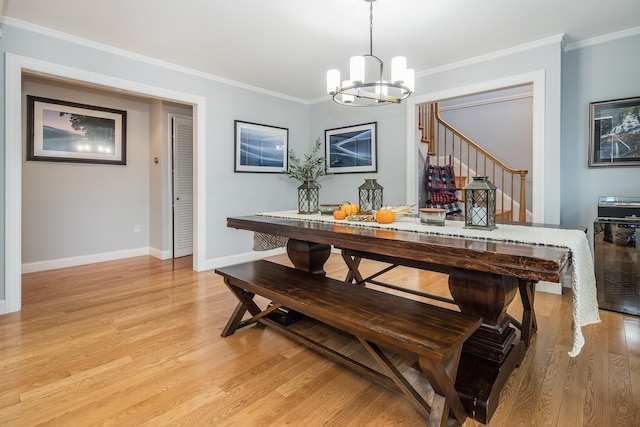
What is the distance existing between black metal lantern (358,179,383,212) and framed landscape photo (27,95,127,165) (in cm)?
387

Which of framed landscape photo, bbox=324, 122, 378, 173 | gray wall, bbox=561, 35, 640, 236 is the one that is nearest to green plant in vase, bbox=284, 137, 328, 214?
framed landscape photo, bbox=324, 122, 378, 173

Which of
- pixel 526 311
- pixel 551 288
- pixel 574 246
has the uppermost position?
pixel 574 246

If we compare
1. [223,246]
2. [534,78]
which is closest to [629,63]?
[534,78]

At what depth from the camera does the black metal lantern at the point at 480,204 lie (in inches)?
66.2

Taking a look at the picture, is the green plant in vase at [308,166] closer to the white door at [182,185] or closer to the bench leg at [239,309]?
the white door at [182,185]

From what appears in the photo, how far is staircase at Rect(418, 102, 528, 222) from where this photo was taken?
Answer: 511 cm

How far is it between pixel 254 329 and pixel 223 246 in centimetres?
211

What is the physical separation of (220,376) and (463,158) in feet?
17.3

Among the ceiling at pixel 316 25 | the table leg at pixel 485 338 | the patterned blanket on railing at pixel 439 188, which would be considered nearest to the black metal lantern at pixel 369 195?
the table leg at pixel 485 338

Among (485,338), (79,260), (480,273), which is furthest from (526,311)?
(79,260)

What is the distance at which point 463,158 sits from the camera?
576 centimetres

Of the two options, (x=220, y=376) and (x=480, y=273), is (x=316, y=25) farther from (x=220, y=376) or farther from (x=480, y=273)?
(x=220, y=376)

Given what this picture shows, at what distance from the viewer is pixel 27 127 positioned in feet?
12.8

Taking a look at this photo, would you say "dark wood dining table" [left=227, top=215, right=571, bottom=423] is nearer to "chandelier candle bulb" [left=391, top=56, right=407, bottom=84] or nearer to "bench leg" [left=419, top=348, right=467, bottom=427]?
"bench leg" [left=419, top=348, right=467, bottom=427]
